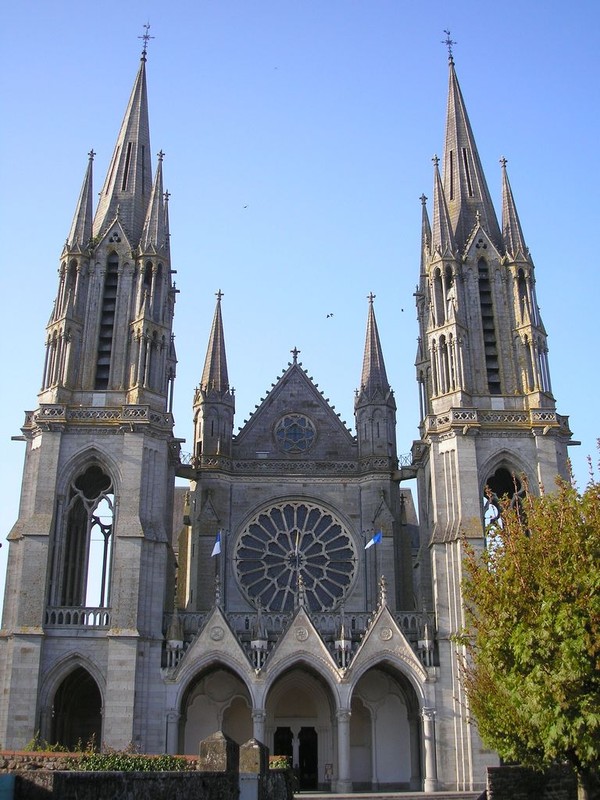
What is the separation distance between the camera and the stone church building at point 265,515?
34.6 m

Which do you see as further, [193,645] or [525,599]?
[193,645]

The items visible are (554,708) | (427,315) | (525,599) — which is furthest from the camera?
(427,315)

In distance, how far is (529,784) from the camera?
24.3 meters

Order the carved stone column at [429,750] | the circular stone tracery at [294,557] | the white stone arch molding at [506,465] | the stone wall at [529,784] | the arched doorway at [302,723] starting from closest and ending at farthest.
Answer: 1. the stone wall at [529,784]
2. the carved stone column at [429,750]
3. the arched doorway at [302,723]
4. the white stone arch molding at [506,465]
5. the circular stone tracery at [294,557]

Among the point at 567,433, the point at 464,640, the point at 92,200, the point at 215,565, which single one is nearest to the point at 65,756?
the point at 464,640

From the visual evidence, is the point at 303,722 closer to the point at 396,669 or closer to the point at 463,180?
the point at 396,669

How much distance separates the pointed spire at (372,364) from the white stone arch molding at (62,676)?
701 inches

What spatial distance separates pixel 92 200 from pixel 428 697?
2618cm

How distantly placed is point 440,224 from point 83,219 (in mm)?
16221

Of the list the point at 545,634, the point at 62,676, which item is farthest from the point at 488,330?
the point at 545,634

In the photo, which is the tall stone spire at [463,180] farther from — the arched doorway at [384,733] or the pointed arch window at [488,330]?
the arched doorway at [384,733]

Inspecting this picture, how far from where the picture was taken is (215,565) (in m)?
40.2

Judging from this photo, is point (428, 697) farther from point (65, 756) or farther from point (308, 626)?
point (65, 756)

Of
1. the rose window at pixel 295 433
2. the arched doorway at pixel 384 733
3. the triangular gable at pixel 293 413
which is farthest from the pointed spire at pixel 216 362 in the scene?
the arched doorway at pixel 384 733
